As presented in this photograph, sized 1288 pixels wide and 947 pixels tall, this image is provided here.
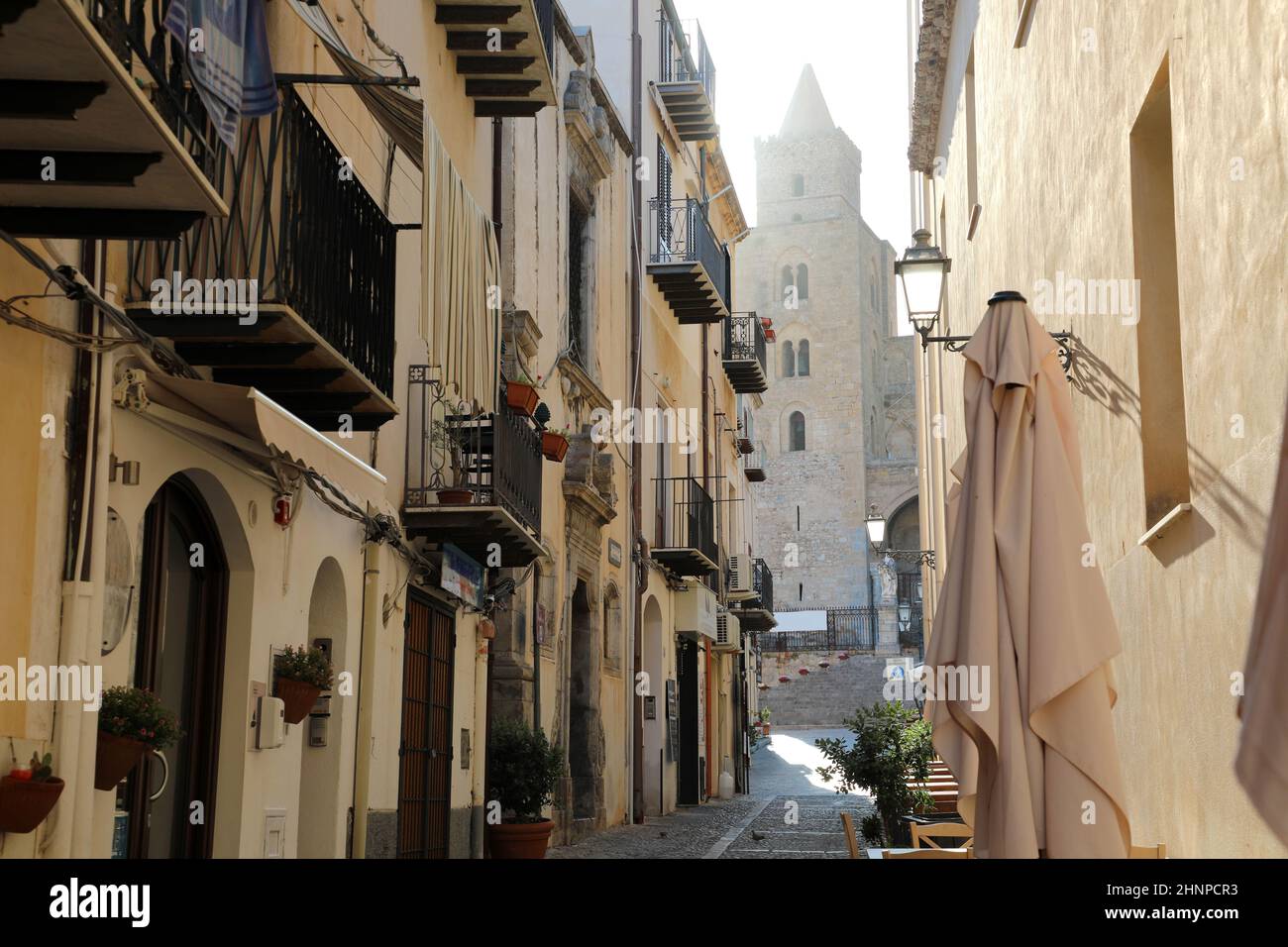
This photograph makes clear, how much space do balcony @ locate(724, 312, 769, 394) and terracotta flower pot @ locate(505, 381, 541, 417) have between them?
55.9 ft

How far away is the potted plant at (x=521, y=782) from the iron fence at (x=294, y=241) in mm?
5081

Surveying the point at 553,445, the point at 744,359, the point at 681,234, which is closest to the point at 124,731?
the point at 553,445

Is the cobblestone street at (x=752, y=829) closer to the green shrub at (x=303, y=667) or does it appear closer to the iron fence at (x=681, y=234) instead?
the green shrub at (x=303, y=667)

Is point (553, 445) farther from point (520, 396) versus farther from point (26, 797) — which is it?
point (26, 797)

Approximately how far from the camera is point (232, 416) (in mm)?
6926

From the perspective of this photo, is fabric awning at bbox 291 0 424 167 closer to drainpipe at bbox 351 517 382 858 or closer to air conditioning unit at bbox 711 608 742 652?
drainpipe at bbox 351 517 382 858

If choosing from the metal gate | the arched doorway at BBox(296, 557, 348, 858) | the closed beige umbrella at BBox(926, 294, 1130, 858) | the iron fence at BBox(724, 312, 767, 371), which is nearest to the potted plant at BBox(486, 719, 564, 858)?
the metal gate

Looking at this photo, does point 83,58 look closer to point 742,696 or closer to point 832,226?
point 742,696

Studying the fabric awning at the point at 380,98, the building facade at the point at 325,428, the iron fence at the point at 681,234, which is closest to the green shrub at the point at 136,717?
the building facade at the point at 325,428

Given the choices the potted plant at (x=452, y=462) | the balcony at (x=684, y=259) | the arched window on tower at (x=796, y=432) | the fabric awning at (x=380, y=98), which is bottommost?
the potted plant at (x=452, y=462)

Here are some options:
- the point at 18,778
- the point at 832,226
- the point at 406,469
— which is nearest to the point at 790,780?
the point at 406,469

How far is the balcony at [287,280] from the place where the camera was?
6.69 meters

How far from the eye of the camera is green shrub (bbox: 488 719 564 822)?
1276 cm

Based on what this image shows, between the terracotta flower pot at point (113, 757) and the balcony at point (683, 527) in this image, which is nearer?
the terracotta flower pot at point (113, 757)
